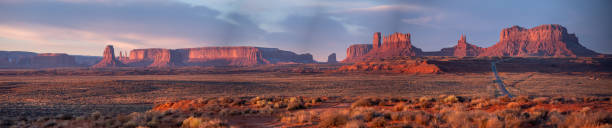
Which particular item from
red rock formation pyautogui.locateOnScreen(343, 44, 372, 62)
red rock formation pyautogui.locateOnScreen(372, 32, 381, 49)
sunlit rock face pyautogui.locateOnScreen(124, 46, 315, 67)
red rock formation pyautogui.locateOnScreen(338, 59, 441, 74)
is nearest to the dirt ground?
red rock formation pyautogui.locateOnScreen(338, 59, 441, 74)

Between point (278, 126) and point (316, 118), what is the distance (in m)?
1.26

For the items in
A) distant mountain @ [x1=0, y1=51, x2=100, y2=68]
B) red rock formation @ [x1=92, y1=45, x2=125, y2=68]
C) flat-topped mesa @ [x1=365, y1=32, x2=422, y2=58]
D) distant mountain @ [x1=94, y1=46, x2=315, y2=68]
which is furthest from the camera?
distant mountain @ [x1=94, y1=46, x2=315, y2=68]

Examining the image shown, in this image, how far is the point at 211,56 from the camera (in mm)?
185750

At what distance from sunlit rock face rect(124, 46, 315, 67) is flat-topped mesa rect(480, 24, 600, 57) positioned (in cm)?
10256

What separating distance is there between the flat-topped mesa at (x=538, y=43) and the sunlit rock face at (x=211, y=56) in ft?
336

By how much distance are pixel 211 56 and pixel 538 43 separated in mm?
157827

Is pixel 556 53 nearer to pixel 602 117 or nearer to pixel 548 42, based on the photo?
pixel 548 42

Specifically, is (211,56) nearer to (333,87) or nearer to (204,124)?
(333,87)

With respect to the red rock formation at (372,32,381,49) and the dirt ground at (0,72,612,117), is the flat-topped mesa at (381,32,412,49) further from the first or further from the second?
the dirt ground at (0,72,612,117)

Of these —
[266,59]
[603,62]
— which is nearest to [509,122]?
[603,62]

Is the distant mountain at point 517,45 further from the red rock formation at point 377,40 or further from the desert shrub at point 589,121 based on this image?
the desert shrub at point 589,121

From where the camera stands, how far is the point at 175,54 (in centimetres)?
18062

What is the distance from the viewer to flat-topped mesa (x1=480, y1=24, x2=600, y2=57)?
108594 millimetres

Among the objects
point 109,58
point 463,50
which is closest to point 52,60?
point 109,58
